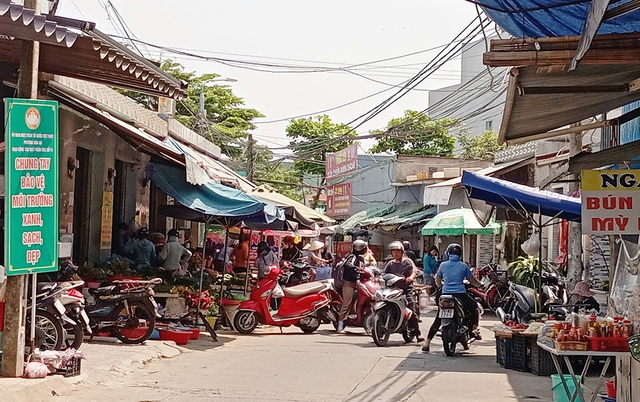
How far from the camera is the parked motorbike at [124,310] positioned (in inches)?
491

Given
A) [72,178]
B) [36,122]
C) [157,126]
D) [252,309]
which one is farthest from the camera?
[157,126]

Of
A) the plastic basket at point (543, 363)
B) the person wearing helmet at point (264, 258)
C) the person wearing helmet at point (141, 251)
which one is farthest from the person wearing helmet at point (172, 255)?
the plastic basket at point (543, 363)

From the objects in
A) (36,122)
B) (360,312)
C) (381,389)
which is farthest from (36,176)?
(360,312)

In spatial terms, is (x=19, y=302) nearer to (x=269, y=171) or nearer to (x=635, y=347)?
(x=635, y=347)

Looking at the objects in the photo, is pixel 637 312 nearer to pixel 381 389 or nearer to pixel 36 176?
pixel 381 389

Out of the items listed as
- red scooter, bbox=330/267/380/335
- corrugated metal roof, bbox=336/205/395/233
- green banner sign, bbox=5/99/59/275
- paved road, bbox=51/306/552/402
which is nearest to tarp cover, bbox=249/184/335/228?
red scooter, bbox=330/267/380/335

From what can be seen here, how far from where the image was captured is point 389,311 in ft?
47.4

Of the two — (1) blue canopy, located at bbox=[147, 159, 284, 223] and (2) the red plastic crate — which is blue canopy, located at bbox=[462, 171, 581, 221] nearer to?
(1) blue canopy, located at bbox=[147, 159, 284, 223]

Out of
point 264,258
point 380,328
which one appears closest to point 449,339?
point 380,328

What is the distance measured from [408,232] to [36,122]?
3317 centimetres

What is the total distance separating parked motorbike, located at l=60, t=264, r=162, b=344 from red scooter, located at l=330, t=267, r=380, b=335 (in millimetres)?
4424

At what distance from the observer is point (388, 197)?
42875mm

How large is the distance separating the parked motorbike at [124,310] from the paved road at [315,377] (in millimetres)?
804

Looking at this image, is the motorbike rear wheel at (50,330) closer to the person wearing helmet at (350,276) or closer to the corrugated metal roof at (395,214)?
the person wearing helmet at (350,276)
